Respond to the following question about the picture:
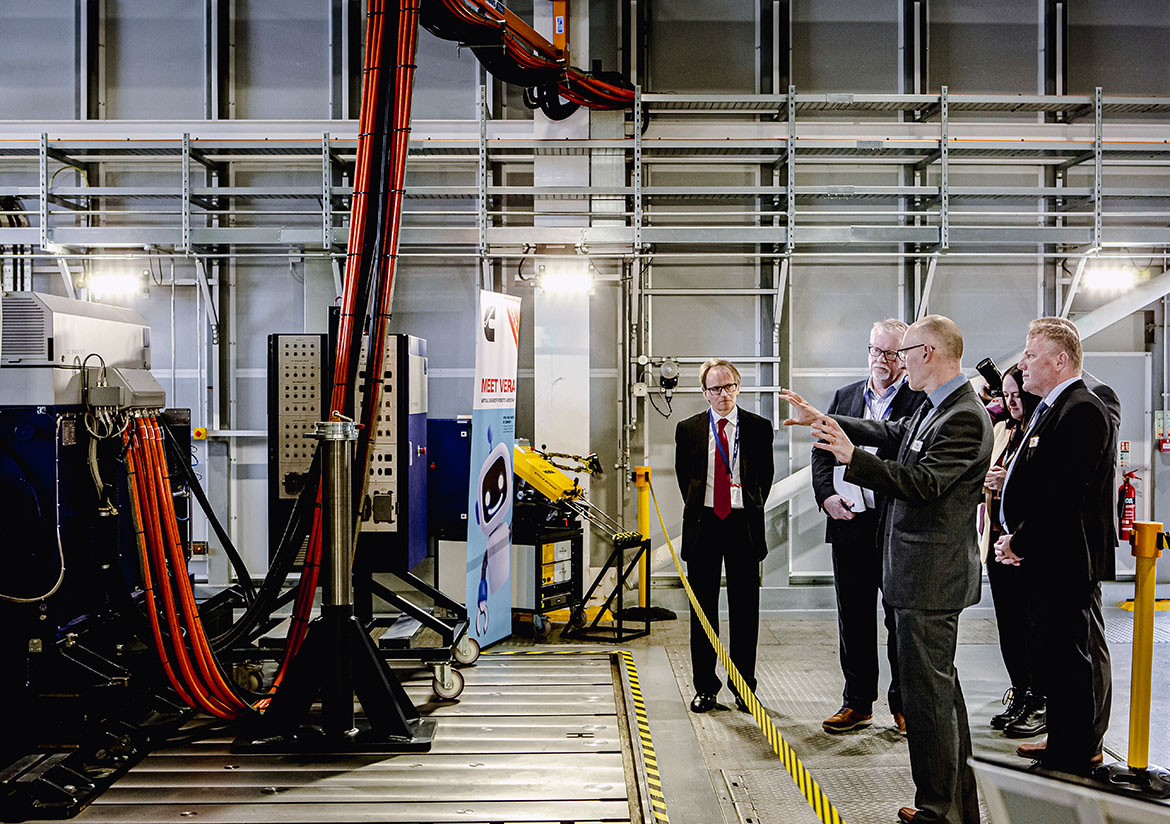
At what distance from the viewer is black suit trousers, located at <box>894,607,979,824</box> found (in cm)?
265

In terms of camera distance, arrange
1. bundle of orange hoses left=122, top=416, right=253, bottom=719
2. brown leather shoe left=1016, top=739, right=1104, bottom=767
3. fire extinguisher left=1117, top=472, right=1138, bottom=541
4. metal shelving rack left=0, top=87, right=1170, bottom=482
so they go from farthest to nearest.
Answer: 1. fire extinguisher left=1117, top=472, right=1138, bottom=541
2. metal shelving rack left=0, top=87, right=1170, bottom=482
3. brown leather shoe left=1016, top=739, right=1104, bottom=767
4. bundle of orange hoses left=122, top=416, right=253, bottom=719

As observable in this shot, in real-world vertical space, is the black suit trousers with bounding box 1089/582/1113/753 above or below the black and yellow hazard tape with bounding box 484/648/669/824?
above

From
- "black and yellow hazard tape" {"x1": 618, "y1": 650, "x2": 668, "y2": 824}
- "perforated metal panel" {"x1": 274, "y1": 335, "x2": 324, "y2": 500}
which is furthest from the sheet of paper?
"perforated metal panel" {"x1": 274, "y1": 335, "x2": 324, "y2": 500}

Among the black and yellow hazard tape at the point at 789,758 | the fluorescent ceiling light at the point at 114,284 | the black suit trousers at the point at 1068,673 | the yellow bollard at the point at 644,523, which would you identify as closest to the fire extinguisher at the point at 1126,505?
the yellow bollard at the point at 644,523

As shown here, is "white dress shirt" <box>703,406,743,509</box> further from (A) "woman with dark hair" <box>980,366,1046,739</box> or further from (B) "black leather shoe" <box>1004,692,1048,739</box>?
(B) "black leather shoe" <box>1004,692,1048,739</box>

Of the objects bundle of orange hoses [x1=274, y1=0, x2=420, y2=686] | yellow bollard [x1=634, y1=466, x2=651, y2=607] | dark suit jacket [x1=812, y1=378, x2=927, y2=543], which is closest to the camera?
bundle of orange hoses [x1=274, y1=0, x2=420, y2=686]

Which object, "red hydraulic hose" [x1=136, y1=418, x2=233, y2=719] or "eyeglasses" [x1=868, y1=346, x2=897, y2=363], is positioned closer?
"red hydraulic hose" [x1=136, y1=418, x2=233, y2=719]

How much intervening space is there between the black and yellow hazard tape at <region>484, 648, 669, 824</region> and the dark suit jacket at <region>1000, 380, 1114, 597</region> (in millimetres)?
1690

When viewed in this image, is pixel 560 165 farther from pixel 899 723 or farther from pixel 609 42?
pixel 899 723

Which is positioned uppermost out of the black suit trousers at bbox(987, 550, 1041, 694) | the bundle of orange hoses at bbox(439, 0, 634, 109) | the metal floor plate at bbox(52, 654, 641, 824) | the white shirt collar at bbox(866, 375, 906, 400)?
the bundle of orange hoses at bbox(439, 0, 634, 109)

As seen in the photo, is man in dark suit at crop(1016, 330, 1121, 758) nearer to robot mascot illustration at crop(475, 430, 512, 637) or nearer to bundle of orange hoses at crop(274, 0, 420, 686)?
bundle of orange hoses at crop(274, 0, 420, 686)

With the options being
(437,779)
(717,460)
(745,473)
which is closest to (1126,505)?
(745,473)

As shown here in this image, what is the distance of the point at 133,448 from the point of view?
3.28 metres

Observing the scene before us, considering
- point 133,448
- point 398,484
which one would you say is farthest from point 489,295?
point 133,448
